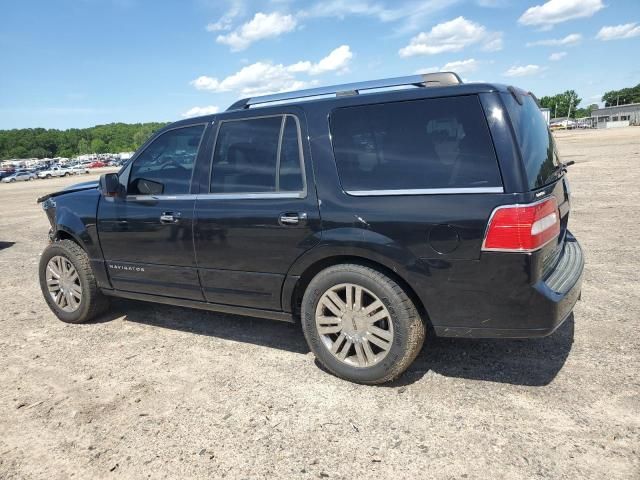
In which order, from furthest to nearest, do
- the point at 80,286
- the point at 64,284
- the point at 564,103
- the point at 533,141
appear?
the point at 564,103 → the point at 64,284 → the point at 80,286 → the point at 533,141

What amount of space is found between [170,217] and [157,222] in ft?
0.55

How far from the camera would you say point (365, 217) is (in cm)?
304

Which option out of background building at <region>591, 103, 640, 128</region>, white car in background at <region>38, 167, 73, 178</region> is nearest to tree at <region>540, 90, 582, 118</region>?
background building at <region>591, 103, 640, 128</region>

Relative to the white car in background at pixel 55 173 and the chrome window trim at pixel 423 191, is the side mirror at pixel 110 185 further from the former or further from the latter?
the white car in background at pixel 55 173

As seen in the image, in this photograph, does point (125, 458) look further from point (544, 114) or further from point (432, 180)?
point (544, 114)

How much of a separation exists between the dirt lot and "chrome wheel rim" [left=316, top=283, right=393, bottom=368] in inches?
9.1

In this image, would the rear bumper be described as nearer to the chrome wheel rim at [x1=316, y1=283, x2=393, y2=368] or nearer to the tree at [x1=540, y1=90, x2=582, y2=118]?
the chrome wheel rim at [x1=316, y1=283, x2=393, y2=368]

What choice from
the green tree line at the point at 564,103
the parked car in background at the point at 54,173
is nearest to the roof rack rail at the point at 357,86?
the parked car in background at the point at 54,173

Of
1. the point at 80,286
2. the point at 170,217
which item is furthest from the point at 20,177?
the point at 170,217

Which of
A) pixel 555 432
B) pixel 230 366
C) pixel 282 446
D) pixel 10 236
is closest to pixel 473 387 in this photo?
pixel 555 432

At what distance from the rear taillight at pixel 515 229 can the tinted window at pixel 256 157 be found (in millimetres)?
1297

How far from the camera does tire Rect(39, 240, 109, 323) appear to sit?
15.1 feet

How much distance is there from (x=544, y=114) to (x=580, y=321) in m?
1.74

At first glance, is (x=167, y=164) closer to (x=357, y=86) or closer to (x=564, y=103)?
(x=357, y=86)
